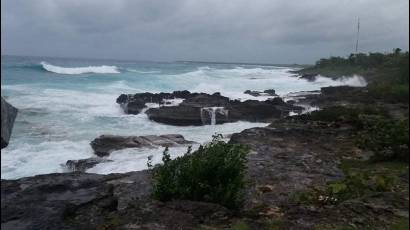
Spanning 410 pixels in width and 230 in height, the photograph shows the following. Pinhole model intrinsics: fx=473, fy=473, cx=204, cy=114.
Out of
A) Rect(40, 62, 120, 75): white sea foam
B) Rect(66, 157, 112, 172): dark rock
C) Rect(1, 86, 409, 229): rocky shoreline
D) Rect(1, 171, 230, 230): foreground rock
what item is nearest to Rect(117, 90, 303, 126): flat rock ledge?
Rect(1, 86, 409, 229): rocky shoreline

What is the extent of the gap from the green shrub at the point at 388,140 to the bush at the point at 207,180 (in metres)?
4.17

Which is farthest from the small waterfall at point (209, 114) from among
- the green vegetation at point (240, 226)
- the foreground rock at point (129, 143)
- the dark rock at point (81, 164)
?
the green vegetation at point (240, 226)

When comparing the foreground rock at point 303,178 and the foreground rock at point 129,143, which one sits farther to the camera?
the foreground rock at point 129,143

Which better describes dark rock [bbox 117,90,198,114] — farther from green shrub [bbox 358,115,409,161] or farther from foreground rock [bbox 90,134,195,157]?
green shrub [bbox 358,115,409,161]

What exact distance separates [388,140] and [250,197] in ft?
13.2

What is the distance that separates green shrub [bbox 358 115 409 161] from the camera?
32.0 feet

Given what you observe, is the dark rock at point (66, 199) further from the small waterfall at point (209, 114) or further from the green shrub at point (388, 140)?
the small waterfall at point (209, 114)

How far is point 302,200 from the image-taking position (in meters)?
7.42

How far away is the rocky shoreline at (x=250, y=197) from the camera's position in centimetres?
612

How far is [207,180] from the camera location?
7082mm

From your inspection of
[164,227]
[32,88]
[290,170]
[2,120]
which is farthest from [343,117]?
[32,88]

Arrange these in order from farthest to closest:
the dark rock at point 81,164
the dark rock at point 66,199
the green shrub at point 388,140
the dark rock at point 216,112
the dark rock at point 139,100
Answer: the dark rock at point 139,100
the dark rock at point 216,112
the dark rock at point 81,164
the green shrub at point 388,140
the dark rock at point 66,199

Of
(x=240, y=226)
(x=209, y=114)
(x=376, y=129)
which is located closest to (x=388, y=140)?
(x=376, y=129)

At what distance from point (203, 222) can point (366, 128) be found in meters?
8.24
